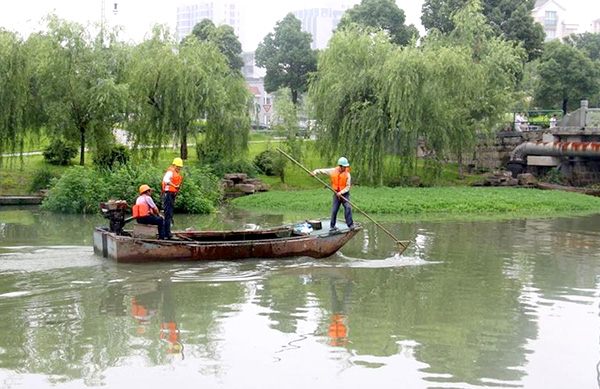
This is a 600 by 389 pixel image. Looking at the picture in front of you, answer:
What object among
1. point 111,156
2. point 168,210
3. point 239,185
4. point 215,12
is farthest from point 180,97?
point 215,12

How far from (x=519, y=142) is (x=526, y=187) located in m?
4.76

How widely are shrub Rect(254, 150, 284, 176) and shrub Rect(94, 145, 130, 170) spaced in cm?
614

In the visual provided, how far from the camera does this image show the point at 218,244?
17.6m

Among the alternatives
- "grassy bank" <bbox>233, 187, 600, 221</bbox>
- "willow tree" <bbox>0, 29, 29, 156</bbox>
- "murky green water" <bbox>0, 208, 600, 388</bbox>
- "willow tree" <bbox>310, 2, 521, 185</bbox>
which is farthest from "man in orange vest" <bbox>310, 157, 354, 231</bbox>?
"willow tree" <bbox>0, 29, 29, 156</bbox>

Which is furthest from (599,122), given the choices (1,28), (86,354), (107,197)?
(86,354)

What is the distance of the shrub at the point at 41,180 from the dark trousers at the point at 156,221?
46.7 ft

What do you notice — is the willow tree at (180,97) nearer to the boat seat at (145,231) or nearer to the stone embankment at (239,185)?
the stone embankment at (239,185)

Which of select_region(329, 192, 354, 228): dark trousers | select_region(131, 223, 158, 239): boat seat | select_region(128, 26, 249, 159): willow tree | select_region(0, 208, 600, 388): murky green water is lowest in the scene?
select_region(0, 208, 600, 388): murky green water

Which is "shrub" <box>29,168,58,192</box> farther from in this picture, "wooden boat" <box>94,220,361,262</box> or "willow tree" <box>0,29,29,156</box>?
"wooden boat" <box>94,220,361,262</box>

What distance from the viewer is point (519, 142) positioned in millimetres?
40094

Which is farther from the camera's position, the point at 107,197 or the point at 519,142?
the point at 519,142

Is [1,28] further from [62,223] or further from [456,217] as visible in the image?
[456,217]

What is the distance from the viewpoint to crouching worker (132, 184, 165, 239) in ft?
57.5

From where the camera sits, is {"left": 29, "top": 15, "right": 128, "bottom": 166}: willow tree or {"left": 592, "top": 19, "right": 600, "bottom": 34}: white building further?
{"left": 592, "top": 19, "right": 600, "bottom": 34}: white building
